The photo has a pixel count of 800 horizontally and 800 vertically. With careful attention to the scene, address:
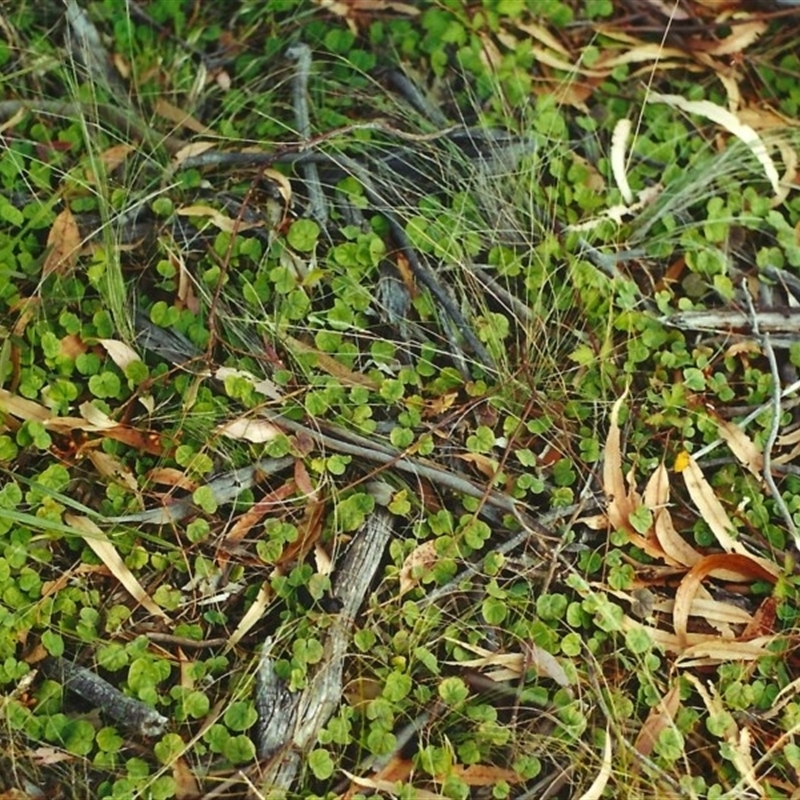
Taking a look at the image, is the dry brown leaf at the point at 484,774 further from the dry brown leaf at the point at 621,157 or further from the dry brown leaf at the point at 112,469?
the dry brown leaf at the point at 621,157

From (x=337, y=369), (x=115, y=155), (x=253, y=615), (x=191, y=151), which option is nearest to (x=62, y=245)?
(x=115, y=155)

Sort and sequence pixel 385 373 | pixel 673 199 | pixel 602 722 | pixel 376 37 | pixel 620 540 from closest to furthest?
1. pixel 602 722
2. pixel 620 540
3. pixel 385 373
4. pixel 673 199
5. pixel 376 37

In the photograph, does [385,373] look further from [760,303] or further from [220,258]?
[760,303]

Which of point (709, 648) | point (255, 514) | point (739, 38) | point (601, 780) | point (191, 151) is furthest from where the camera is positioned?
point (739, 38)

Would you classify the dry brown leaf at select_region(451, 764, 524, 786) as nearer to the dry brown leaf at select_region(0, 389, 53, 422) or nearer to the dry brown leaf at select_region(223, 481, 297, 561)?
the dry brown leaf at select_region(223, 481, 297, 561)

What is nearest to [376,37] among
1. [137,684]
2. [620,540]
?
[620,540]

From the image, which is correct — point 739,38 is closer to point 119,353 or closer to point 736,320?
point 736,320

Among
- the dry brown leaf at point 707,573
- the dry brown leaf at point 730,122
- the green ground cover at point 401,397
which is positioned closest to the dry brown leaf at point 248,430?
the green ground cover at point 401,397
